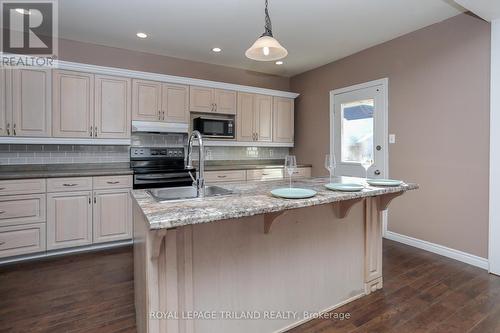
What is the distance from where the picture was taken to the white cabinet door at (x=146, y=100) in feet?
11.5

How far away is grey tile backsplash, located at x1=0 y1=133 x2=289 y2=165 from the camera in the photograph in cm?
316

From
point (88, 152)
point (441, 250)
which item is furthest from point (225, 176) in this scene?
point (441, 250)

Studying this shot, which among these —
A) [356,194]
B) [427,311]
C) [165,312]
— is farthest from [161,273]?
[427,311]

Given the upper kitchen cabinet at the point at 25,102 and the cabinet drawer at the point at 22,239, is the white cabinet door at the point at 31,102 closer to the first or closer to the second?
the upper kitchen cabinet at the point at 25,102

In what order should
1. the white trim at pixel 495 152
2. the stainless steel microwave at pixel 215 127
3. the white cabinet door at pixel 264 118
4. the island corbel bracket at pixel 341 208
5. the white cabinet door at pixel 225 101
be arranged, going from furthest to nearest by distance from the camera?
1. the white cabinet door at pixel 264 118
2. the white cabinet door at pixel 225 101
3. the stainless steel microwave at pixel 215 127
4. the white trim at pixel 495 152
5. the island corbel bracket at pixel 341 208

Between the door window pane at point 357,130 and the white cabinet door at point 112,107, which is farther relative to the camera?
the door window pane at point 357,130

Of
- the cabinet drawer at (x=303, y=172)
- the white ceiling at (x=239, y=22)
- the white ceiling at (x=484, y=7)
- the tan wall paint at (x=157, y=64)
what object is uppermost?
the white ceiling at (x=239, y=22)

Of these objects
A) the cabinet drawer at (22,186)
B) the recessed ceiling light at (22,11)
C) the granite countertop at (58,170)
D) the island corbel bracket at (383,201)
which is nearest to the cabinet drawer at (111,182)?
the granite countertop at (58,170)

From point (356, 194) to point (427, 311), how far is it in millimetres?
1138

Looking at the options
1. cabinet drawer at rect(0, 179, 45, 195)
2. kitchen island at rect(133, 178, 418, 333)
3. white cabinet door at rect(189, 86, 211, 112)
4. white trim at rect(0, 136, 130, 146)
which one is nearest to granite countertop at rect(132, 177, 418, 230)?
kitchen island at rect(133, 178, 418, 333)

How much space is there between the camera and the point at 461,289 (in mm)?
2191

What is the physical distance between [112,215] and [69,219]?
1.42 feet

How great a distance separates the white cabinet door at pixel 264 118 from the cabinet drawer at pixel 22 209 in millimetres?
3088

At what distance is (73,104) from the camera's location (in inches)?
125
